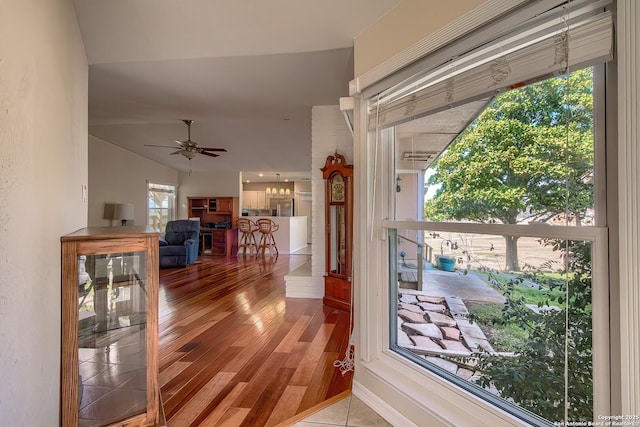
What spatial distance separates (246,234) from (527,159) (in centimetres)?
770

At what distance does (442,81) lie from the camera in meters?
1.38

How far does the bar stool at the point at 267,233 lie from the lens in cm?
816

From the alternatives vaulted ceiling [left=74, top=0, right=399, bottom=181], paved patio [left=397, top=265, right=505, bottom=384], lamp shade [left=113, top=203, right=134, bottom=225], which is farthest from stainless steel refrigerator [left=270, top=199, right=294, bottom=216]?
paved patio [left=397, top=265, right=505, bottom=384]

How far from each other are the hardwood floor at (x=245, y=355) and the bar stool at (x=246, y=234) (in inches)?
144

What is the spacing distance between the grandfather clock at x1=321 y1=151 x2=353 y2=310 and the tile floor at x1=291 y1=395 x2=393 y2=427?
183cm

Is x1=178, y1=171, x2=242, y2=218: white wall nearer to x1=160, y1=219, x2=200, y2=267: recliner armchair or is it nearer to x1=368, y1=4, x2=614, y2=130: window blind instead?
x1=160, y1=219, x2=200, y2=267: recliner armchair

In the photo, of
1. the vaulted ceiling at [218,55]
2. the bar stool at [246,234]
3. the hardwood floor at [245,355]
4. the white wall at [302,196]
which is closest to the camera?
the hardwood floor at [245,355]

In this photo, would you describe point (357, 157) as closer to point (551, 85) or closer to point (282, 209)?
point (551, 85)

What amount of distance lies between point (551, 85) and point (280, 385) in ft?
6.89

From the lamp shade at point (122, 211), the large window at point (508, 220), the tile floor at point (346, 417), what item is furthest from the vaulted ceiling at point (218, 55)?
the lamp shade at point (122, 211)

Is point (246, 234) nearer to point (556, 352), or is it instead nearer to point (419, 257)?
point (419, 257)

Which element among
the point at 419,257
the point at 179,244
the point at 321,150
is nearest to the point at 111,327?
the point at 419,257

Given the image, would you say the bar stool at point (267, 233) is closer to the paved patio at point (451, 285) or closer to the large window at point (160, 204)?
the large window at point (160, 204)

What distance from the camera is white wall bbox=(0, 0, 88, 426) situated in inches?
36.1
